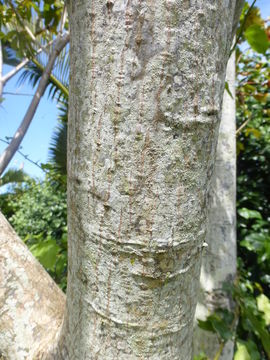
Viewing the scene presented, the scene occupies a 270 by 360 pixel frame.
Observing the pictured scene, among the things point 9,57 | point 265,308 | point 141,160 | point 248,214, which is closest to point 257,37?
point 141,160

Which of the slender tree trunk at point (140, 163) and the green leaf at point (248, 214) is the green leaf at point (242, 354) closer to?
the slender tree trunk at point (140, 163)

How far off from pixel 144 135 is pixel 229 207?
1077 mm

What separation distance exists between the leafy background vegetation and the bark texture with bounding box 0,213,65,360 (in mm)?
646

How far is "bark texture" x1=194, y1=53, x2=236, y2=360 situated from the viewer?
4.21ft

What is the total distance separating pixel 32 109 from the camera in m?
1.39

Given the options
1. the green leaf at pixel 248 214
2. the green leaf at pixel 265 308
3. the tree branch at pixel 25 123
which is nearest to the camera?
the tree branch at pixel 25 123

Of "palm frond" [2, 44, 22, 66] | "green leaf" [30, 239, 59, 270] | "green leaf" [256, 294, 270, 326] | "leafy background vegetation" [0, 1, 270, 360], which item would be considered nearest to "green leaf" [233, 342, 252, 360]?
"leafy background vegetation" [0, 1, 270, 360]

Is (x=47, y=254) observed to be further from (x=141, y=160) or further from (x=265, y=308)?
(x=141, y=160)

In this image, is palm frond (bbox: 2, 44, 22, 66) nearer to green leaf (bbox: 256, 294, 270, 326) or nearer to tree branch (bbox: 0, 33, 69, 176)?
tree branch (bbox: 0, 33, 69, 176)

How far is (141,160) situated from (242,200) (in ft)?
9.33

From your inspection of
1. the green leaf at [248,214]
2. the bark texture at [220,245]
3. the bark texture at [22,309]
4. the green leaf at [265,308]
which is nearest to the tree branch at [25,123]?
the bark texture at [22,309]

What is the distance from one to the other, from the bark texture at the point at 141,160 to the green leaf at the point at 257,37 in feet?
1.39

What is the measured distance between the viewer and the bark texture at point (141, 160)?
0.37 metres

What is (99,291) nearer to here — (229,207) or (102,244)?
(102,244)
